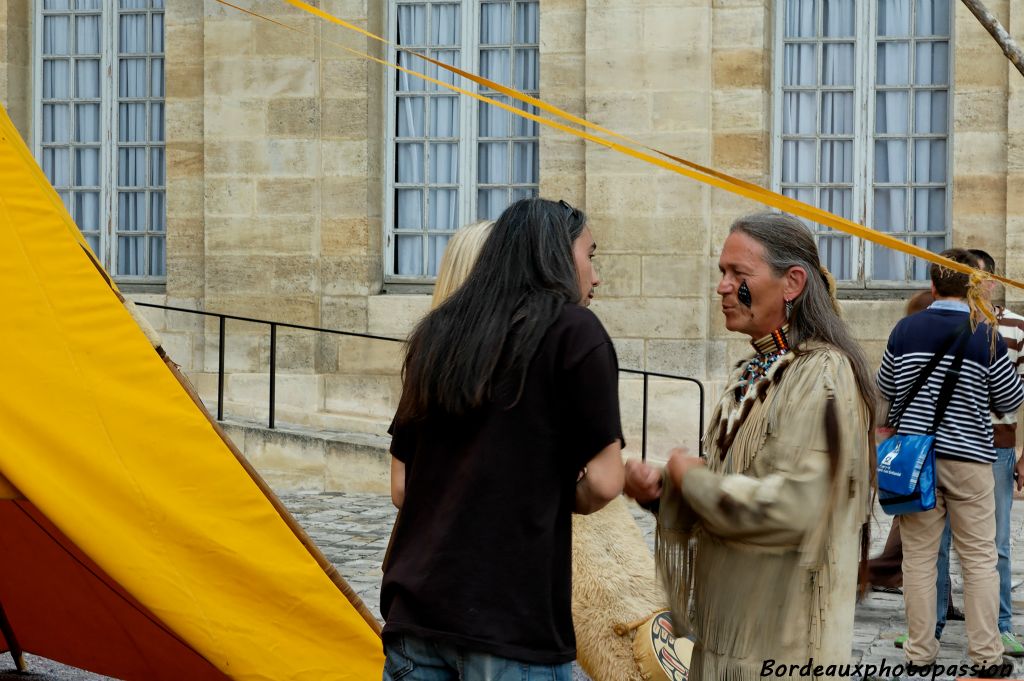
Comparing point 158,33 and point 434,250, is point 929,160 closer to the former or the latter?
point 434,250

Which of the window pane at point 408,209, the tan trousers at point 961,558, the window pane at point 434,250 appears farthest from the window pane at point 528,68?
the tan trousers at point 961,558

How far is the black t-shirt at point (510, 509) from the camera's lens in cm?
265

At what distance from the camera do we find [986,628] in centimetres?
542

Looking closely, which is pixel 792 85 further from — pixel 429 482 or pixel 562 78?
pixel 429 482

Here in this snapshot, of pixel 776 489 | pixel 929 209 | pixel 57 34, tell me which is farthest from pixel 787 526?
pixel 57 34

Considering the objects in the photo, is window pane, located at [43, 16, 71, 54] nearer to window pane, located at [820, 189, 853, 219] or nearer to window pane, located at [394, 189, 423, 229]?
window pane, located at [394, 189, 423, 229]

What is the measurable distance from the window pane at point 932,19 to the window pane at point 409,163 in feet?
14.2

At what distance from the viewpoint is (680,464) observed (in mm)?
2809

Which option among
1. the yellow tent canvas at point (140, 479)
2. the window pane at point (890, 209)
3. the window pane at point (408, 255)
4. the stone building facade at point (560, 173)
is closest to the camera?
the yellow tent canvas at point (140, 479)

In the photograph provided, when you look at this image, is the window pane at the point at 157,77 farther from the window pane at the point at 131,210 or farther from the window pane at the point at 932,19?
the window pane at the point at 932,19

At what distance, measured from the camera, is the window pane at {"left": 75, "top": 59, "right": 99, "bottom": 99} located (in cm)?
1348

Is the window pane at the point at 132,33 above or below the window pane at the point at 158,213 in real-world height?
above

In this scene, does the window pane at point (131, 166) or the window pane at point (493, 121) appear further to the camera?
the window pane at point (131, 166)

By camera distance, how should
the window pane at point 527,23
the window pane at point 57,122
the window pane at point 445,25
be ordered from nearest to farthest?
the window pane at point 527,23
the window pane at point 445,25
the window pane at point 57,122
